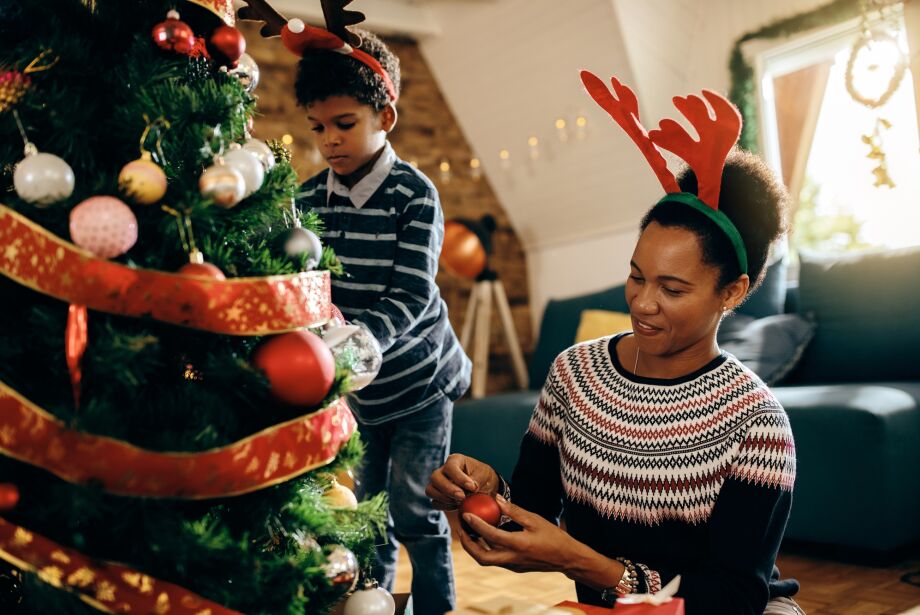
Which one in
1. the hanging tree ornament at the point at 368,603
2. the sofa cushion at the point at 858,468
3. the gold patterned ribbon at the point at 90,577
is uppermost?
the gold patterned ribbon at the point at 90,577

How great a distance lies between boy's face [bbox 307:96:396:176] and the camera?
4.45 feet

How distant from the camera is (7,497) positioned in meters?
0.61

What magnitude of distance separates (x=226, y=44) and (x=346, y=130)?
62 cm

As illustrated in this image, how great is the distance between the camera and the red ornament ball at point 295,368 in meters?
0.69

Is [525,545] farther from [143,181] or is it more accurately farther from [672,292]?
[143,181]

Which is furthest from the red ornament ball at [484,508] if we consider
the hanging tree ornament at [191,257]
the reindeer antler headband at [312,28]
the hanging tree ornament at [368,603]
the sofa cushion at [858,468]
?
the sofa cushion at [858,468]

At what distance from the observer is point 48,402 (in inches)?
24.9

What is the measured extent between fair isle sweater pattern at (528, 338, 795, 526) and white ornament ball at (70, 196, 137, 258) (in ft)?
2.14

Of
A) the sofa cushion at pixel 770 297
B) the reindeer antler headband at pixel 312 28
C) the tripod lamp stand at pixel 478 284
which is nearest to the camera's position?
the reindeer antler headband at pixel 312 28

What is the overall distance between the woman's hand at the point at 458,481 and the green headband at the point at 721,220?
44 cm

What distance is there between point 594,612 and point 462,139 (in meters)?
3.74

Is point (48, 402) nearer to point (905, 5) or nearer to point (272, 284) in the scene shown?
point (272, 284)

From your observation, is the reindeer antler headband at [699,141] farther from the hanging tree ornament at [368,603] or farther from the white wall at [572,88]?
the white wall at [572,88]

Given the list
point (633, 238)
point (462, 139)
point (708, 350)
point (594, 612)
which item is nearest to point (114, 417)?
point (594, 612)
